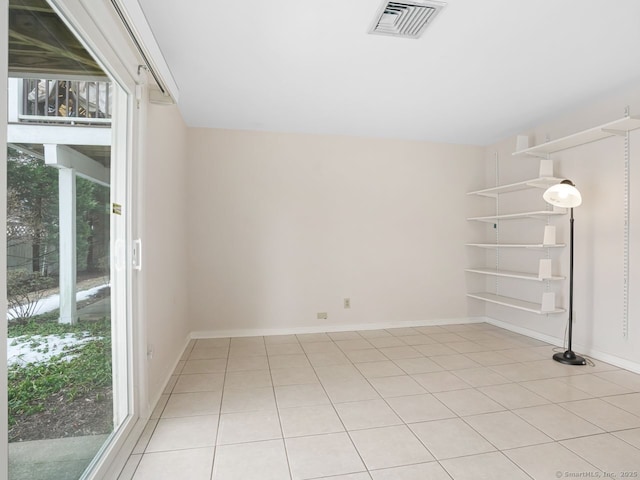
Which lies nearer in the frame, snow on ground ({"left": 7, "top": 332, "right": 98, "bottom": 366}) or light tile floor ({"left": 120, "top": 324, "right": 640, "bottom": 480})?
snow on ground ({"left": 7, "top": 332, "right": 98, "bottom": 366})

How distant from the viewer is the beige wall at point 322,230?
3.85 meters

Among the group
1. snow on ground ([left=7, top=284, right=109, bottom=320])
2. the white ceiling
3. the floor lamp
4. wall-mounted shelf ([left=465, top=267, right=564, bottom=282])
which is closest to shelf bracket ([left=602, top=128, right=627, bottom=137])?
the white ceiling

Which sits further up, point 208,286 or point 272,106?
point 272,106

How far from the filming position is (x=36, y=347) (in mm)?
1107

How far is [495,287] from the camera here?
4430 millimetres

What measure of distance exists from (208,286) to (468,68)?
3.33 metres

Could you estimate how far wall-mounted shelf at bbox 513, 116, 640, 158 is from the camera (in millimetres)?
2697

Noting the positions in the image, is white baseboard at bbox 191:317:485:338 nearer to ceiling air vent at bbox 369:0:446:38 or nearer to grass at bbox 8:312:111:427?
grass at bbox 8:312:111:427

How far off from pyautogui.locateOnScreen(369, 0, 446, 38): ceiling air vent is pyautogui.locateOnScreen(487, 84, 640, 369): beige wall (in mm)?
2248

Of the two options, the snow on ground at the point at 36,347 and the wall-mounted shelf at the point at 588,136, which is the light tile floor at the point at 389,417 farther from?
the wall-mounted shelf at the point at 588,136

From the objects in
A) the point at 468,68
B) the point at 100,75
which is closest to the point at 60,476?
the point at 100,75

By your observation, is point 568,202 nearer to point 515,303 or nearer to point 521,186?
point 521,186

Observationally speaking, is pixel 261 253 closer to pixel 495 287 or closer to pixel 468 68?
pixel 468 68

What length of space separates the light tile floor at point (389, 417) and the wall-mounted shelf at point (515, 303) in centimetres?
42
